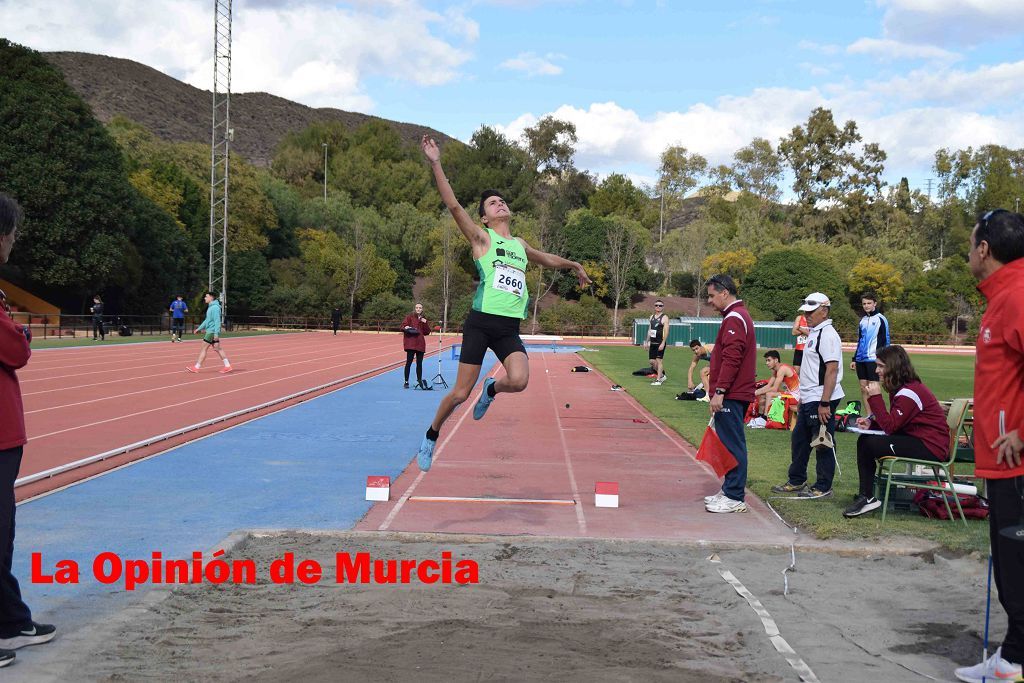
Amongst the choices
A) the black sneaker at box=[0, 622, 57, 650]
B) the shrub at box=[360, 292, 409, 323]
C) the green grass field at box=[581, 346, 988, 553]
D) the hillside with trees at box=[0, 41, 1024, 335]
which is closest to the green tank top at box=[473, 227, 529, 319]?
the green grass field at box=[581, 346, 988, 553]

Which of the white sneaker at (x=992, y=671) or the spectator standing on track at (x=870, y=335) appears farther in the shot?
the spectator standing on track at (x=870, y=335)

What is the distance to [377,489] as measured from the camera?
7961 millimetres

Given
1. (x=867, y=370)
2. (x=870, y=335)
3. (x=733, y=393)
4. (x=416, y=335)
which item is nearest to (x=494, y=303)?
(x=733, y=393)

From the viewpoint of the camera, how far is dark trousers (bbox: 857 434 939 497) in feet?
24.2

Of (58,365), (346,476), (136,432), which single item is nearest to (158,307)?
(58,365)

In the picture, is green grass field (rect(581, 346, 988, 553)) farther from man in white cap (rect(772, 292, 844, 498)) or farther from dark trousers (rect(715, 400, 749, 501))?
dark trousers (rect(715, 400, 749, 501))

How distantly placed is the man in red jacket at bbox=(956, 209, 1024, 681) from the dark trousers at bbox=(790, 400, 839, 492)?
166 inches

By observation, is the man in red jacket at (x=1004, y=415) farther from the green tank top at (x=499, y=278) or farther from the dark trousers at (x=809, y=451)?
the dark trousers at (x=809, y=451)

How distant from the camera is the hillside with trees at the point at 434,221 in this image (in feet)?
147

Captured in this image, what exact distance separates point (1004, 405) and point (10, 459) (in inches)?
181

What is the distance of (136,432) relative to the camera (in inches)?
475

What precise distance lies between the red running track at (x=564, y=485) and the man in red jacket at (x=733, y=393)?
221 millimetres

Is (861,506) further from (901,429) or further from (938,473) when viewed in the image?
(938,473)

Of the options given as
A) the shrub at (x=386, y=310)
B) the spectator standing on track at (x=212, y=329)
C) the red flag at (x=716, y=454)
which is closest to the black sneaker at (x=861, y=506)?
the red flag at (x=716, y=454)
